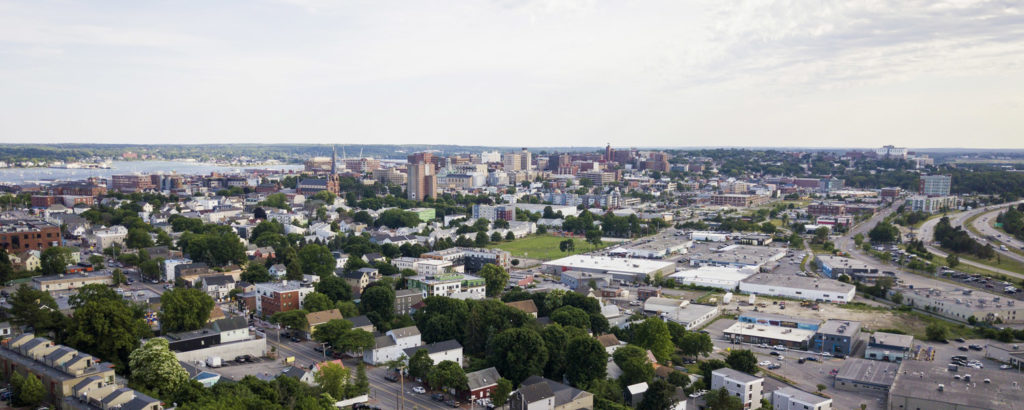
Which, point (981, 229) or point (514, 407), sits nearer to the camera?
point (514, 407)

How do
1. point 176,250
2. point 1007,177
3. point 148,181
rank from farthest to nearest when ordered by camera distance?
1. point 1007,177
2. point 148,181
3. point 176,250

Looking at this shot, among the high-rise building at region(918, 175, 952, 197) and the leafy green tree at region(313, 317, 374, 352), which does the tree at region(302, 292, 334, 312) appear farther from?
the high-rise building at region(918, 175, 952, 197)

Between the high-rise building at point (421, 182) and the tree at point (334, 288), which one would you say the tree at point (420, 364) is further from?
the high-rise building at point (421, 182)

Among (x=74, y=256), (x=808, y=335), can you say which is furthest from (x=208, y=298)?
(x=808, y=335)

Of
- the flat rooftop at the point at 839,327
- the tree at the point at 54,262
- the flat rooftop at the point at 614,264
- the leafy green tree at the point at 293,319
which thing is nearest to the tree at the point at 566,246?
the flat rooftop at the point at 614,264

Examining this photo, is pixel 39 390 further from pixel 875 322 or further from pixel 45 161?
pixel 45 161

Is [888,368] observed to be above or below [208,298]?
below

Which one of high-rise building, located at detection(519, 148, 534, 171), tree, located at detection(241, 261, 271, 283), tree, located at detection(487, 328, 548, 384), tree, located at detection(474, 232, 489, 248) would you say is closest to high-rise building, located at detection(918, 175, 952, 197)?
tree, located at detection(474, 232, 489, 248)

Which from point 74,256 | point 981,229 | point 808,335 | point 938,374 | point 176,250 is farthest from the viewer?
point 981,229
